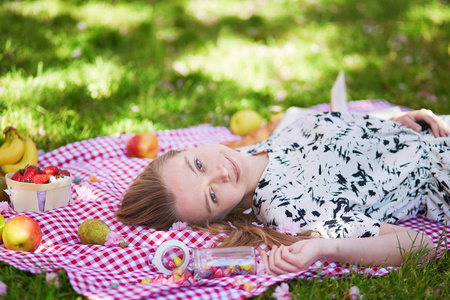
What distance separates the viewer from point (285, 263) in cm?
243

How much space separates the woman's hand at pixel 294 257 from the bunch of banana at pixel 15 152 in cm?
183

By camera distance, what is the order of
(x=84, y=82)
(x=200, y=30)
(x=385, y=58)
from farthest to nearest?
(x=200, y=30) → (x=385, y=58) → (x=84, y=82)

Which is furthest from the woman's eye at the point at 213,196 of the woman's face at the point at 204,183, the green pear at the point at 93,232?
the green pear at the point at 93,232

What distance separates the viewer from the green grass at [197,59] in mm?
4465

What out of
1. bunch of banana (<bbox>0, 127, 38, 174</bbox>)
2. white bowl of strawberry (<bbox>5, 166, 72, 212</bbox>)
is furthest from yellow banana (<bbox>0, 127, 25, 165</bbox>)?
white bowl of strawberry (<bbox>5, 166, 72, 212</bbox>)

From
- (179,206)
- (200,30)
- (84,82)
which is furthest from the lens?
(200,30)

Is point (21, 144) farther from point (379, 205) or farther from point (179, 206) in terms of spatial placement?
point (379, 205)

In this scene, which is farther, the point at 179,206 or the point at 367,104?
the point at 367,104

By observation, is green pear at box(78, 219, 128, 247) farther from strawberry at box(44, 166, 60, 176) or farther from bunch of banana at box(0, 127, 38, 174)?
bunch of banana at box(0, 127, 38, 174)

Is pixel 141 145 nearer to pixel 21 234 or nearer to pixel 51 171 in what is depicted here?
pixel 51 171

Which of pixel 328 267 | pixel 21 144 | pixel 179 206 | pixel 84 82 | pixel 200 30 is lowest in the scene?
pixel 328 267

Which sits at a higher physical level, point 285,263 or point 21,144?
point 21,144

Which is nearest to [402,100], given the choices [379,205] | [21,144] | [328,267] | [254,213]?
[379,205]

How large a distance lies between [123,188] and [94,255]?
97 centimetres
